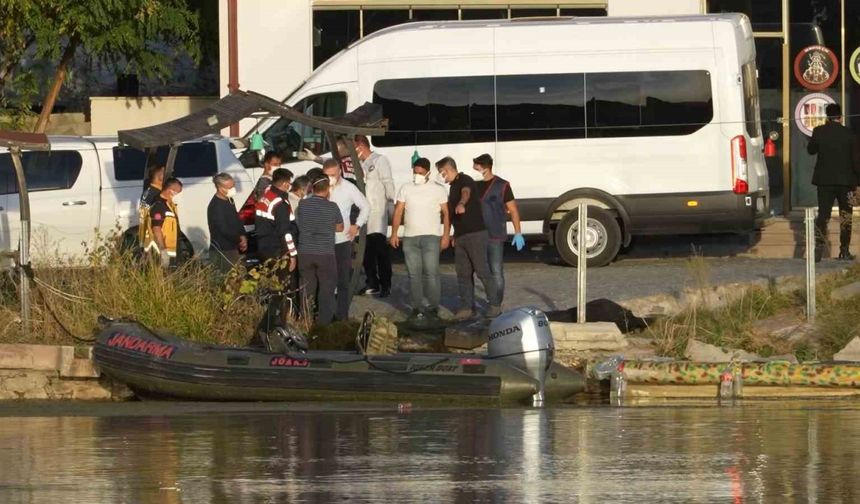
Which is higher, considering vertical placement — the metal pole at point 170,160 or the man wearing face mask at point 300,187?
the metal pole at point 170,160

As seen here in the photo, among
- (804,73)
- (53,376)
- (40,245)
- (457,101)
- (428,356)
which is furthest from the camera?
(804,73)

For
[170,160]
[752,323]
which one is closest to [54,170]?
[170,160]

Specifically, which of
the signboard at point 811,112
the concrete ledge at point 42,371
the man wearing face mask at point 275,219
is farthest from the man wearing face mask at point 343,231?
the signboard at point 811,112

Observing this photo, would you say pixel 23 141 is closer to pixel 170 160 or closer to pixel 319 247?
pixel 170 160

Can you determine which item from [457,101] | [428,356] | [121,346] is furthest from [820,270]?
[121,346]

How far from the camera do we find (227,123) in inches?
717

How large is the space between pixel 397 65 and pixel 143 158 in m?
3.24

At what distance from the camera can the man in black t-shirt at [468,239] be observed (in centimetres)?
1814

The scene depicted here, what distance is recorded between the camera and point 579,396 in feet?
51.4

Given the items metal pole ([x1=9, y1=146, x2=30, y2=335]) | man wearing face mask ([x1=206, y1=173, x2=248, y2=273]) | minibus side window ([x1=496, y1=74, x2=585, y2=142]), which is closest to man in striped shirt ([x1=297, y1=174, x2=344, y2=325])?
man wearing face mask ([x1=206, y1=173, x2=248, y2=273])

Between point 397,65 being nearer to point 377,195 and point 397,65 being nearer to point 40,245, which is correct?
point 377,195

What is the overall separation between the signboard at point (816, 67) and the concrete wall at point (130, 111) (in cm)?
845

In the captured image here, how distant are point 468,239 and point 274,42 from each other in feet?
27.5

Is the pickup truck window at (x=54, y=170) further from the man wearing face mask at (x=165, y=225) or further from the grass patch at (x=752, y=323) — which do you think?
the grass patch at (x=752, y=323)
